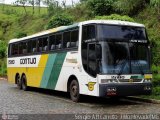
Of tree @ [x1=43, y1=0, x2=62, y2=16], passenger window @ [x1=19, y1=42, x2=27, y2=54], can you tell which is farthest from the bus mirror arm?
tree @ [x1=43, y1=0, x2=62, y2=16]

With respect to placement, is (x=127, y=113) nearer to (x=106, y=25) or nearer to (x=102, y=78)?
(x=102, y=78)

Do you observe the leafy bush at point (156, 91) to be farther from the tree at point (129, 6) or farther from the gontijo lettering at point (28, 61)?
the tree at point (129, 6)

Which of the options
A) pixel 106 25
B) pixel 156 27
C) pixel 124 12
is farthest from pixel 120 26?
pixel 124 12

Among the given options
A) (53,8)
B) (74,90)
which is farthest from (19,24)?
(74,90)

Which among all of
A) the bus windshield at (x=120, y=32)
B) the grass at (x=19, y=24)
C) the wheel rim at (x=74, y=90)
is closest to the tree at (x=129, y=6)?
the bus windshield at (x=120, y=32)

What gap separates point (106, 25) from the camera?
16.2 m

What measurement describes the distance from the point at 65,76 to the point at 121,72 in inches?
138

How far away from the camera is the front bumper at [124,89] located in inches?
610

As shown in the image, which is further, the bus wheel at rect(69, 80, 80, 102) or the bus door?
the bus wheel at rect(69, 80, 80, 102)

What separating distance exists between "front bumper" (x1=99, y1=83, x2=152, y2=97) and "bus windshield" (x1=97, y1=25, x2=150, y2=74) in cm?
47

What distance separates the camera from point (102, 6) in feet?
105

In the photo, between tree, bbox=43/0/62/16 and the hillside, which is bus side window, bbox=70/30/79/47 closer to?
the hillside

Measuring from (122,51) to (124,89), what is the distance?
142cm

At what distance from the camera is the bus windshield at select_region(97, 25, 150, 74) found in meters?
15.7
